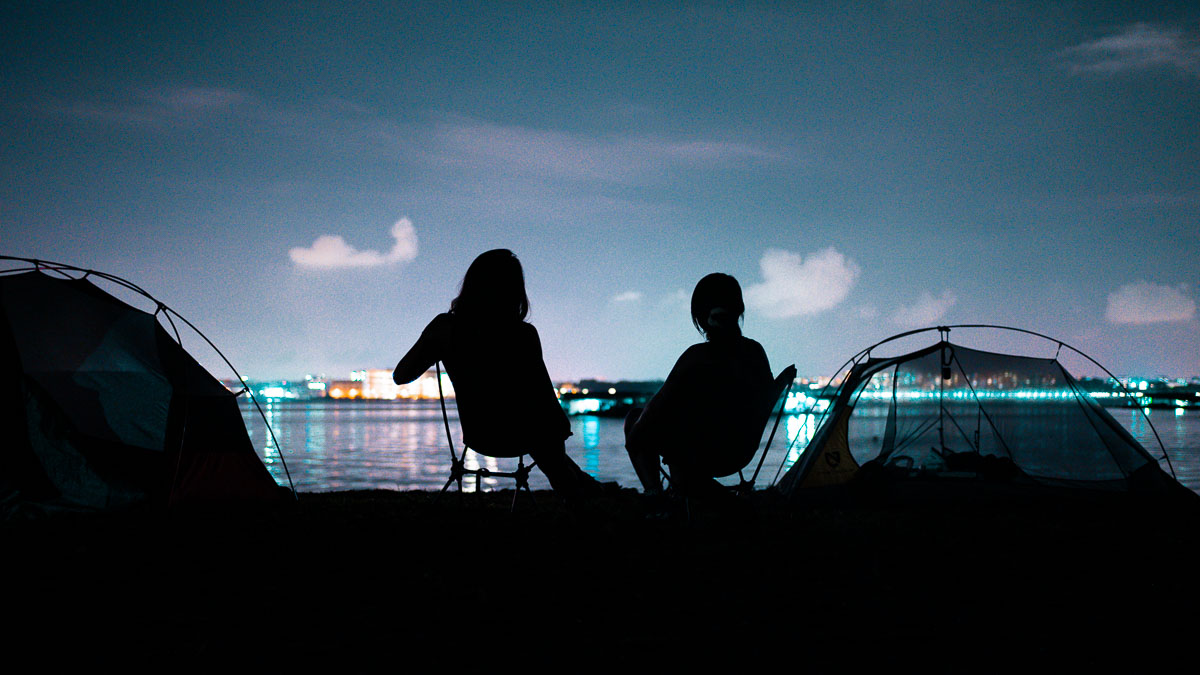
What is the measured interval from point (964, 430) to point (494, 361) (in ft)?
16.9

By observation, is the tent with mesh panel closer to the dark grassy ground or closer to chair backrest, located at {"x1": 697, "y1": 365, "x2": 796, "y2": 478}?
the dark grassy ground

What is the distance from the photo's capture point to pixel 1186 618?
11.3 ft

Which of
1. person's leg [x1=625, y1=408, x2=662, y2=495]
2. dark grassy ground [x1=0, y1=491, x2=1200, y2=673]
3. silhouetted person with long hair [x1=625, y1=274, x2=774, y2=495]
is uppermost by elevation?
silhouetted person with long hair [x1=625, y1=274, x2=774, y2=495]

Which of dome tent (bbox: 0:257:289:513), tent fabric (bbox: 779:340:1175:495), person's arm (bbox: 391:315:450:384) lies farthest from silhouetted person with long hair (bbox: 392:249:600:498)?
tent fabric (bbox: 779:340:1175:495)

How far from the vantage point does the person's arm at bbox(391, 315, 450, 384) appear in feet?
16.9

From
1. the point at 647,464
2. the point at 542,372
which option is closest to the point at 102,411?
the point at 542,372

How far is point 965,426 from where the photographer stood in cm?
840

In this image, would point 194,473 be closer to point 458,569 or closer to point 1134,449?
point 458,569

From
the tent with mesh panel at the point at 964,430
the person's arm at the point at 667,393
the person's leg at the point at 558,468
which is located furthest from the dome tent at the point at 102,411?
the tent with mesh panel at the point at 964,430

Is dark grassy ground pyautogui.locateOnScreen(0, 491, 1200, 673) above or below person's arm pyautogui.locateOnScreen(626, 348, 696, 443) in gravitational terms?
below

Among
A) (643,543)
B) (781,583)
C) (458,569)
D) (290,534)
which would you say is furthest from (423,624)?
(290,534)

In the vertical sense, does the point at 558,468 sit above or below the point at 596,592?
above

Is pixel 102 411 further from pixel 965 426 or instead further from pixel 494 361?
pixel 965 426

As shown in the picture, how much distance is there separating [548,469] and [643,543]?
0.76 metres
